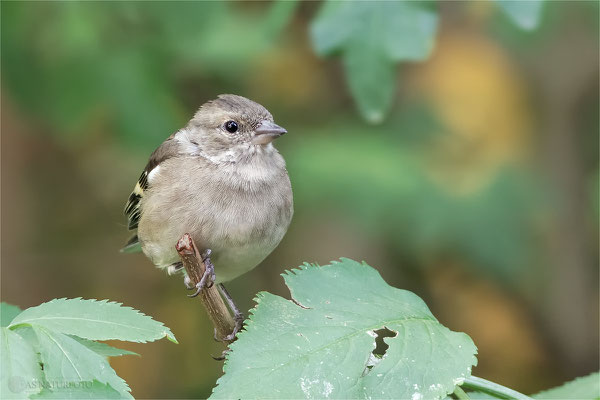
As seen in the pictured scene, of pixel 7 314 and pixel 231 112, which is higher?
pixel 231 112

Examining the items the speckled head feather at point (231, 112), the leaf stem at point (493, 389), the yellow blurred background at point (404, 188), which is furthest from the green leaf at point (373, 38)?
the yellow blurred background at point (404, 188)

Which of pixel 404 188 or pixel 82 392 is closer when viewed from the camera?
pixel 82 392

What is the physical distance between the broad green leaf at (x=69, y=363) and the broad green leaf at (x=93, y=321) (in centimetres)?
3

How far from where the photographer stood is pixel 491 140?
838 centimetres

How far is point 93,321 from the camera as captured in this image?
7.47 feet

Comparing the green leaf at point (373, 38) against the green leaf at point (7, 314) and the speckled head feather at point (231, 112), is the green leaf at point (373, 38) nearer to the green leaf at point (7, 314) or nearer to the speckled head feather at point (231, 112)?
the speckled head feather at point (231, 112)

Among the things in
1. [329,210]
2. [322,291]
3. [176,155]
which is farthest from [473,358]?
[329,210]

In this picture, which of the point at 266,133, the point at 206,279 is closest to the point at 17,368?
the point at 206,279

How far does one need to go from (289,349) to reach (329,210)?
15.6 feet

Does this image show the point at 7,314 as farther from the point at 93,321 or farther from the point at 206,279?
the point at 206,279

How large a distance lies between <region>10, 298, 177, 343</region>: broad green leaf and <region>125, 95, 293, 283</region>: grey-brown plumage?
151cm

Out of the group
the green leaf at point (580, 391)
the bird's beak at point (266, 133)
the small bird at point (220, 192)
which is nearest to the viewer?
the green leaf at point (580, 391)

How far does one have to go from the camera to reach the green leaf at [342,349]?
7.66 ft

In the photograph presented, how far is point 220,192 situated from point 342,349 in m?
1.73
